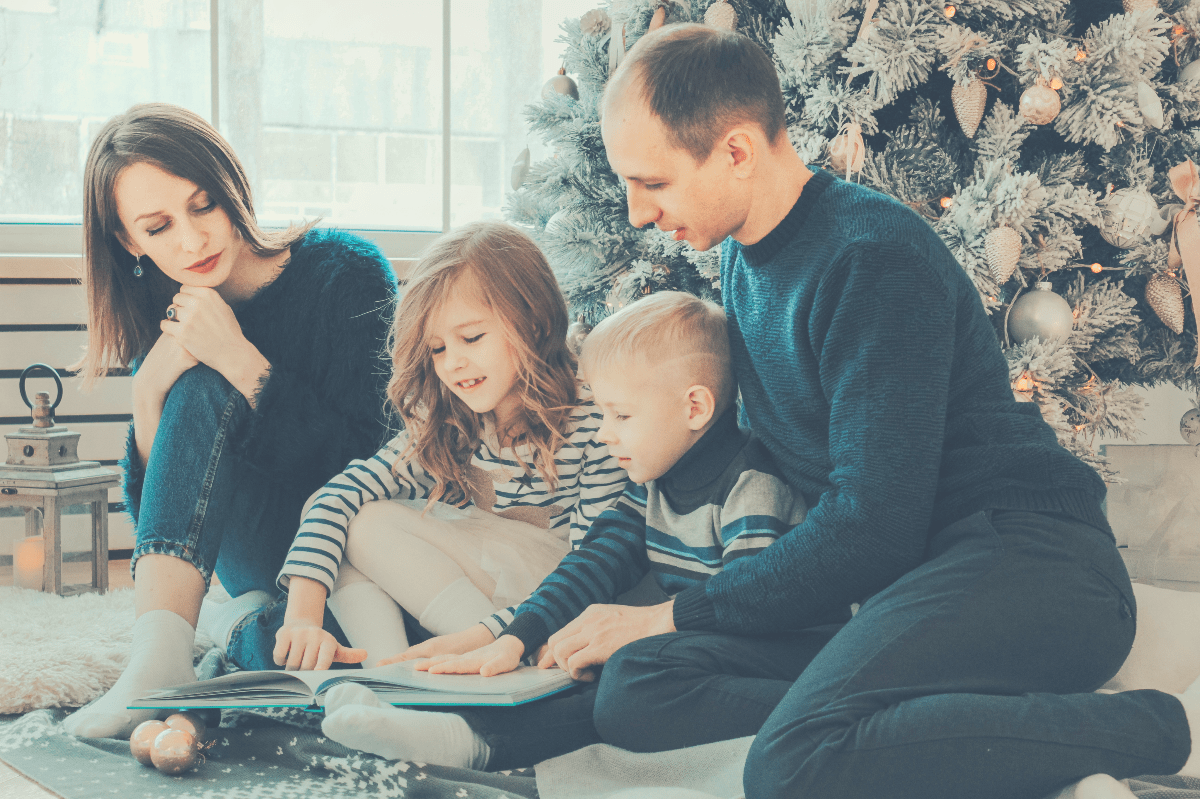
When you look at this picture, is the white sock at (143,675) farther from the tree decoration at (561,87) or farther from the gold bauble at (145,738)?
the tree decoration at (561,87)

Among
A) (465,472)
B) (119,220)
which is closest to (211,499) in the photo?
(465,472)

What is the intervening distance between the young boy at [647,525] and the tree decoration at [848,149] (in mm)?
346

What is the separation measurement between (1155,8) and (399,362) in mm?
1131

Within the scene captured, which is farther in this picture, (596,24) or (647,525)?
(596,24)

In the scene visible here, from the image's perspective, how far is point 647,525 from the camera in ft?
3.56

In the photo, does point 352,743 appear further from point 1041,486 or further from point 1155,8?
point 1155,8

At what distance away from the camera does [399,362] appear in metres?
1.15

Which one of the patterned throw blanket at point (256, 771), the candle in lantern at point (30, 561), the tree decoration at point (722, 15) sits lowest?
the candle in lantern at point (30, 561)

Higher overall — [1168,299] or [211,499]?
[1168,299]

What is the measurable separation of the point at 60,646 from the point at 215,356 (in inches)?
18.5

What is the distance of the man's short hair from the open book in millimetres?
534

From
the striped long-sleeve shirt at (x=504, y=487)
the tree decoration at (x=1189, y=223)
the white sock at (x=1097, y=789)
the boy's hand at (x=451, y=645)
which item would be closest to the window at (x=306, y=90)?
the striped long-sleeve shirt at (x=504, y=487)

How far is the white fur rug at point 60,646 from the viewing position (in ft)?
3.73

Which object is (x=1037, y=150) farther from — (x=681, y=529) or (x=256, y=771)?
(x=256, y=771)
